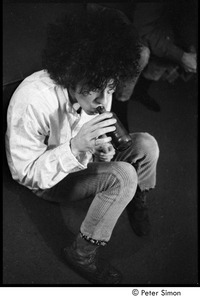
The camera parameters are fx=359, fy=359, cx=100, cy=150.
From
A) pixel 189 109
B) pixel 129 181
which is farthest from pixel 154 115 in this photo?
pixel 129 181

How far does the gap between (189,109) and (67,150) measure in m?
0.65

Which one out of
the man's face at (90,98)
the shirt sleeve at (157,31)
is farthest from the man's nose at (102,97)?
the shirt sleeve at (157,31)

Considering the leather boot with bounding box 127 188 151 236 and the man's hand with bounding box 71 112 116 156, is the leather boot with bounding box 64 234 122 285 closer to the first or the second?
the leather boot with bounding box 127 188 151 236

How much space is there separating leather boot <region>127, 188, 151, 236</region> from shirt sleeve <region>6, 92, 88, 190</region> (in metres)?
0.34

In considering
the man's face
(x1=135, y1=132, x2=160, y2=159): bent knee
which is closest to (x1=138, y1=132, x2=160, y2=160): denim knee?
(x1=135, y1=132, x2=160, y2=159): bent knee

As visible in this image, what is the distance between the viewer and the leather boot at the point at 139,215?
3.64 ft

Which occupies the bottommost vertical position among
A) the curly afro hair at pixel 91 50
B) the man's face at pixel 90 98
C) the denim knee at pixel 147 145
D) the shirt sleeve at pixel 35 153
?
the denim knee at pixel 147 145

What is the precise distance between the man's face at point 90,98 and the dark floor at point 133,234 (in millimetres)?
338

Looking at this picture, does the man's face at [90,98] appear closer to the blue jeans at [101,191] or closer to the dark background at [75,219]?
the blue jeans at [101,191]

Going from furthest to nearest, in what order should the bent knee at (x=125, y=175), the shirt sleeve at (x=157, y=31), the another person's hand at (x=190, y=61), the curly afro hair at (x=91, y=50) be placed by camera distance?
the another person's hand at (x=190, y=61) → the shirt sleeve at (x=157, y=31) → the bent knee at (x=125, y=175) → the curly afro hair at (x=91, y=50)

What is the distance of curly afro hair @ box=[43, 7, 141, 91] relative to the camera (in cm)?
75

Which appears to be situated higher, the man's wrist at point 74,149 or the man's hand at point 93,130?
the man's hand at point 93,130

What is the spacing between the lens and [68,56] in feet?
2.55

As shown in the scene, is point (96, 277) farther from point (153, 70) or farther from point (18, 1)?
point (18, 1)
